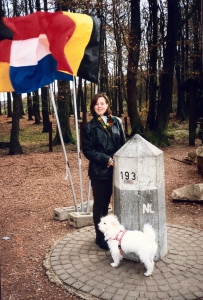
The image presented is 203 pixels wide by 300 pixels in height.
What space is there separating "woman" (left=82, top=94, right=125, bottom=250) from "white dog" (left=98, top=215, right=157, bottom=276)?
2.17 ft

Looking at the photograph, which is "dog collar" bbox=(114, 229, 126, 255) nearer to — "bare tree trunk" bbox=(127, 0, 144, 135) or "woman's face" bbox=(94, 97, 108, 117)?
"woman's face" bbox=(94, 97, 108, 117)

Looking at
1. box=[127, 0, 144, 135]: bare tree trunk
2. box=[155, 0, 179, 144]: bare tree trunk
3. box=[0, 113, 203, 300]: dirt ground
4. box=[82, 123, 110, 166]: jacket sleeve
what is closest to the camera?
box=[0, 113, 203, 300]: dirt ground

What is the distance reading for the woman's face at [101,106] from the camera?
453cm

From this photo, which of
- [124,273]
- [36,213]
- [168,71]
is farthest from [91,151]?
[168,71]

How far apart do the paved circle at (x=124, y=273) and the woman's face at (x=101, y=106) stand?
206 cm

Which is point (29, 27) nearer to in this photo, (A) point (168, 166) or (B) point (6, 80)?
(B) point (6, 80)

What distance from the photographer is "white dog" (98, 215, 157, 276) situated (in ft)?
12.8

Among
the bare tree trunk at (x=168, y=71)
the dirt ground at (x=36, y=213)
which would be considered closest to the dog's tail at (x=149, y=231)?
the dirt ground at (x=36, y=213)

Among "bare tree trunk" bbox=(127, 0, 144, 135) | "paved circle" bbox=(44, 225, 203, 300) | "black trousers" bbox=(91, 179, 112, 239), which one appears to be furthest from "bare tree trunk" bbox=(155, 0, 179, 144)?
"black trousers" bbox=(91, 179, 112, 239)

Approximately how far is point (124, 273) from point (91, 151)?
168cm

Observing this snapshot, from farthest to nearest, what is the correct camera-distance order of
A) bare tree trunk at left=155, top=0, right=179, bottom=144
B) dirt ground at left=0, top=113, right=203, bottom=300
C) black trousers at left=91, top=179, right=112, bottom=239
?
bare tree trunk at left=155, top=0, right=179, bottom=144 → black trousers at left=91, top=179, right=112, bottom=239 → dirt ground at left=0, top=113, right=203, bottom=300

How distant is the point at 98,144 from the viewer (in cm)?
464

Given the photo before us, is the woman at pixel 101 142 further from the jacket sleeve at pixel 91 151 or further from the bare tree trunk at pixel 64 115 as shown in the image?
the bare tree trunk at pixel 64 115

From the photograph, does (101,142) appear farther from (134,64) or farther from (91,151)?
(134,64)
